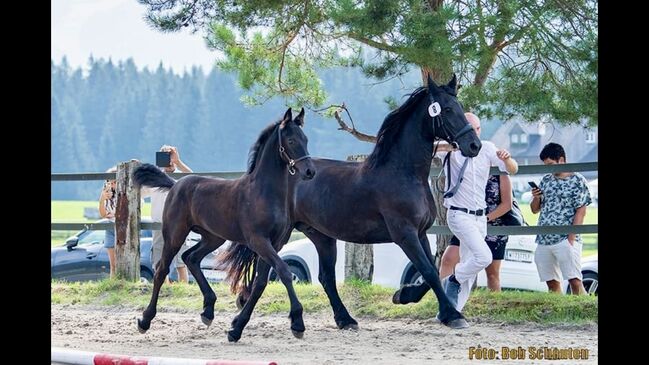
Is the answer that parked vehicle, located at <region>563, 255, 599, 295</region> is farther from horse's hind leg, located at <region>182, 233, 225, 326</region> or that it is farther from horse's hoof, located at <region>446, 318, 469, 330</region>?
horse's hind leg, located at <region>182, 233, 225, 326</region>

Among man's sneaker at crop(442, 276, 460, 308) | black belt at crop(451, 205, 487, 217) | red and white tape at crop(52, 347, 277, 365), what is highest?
black belt at crop(451, 205, 487, 217)

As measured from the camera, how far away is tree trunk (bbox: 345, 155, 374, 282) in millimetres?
12188

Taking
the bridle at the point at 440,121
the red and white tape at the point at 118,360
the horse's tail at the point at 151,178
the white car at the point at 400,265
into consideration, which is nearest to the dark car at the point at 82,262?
the white car at the point at 400,265

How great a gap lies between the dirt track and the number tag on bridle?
6.19 ft

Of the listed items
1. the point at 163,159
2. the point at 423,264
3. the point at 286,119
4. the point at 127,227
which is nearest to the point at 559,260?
the point at 423,264

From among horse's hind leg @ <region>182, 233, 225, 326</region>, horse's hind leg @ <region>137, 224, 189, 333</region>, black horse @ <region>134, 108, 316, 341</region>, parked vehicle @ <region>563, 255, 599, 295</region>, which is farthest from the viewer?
parked vehicle @ <region>563, 255, 599, 295</region>

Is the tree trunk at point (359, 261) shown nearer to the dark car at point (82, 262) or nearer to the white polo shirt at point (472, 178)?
the white polo shirt at point (472, 178)

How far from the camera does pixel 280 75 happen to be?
12.9 meters

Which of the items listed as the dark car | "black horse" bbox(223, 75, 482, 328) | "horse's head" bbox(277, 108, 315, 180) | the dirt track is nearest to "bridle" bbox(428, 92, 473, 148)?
"black horse" bbox(223, 75, 482, 328)

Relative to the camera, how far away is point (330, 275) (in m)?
10.3
